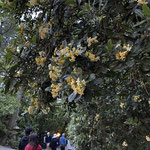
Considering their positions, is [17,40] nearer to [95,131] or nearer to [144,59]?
[144,59]

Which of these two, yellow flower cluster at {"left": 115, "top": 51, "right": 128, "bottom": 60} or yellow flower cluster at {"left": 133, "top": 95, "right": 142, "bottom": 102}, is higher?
yellow flower cluster at {"left": 115, "top": 51, "right": 128, "bottom": 60}

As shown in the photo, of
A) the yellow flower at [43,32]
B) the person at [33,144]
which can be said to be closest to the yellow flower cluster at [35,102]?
the yellow flower at [43,32]

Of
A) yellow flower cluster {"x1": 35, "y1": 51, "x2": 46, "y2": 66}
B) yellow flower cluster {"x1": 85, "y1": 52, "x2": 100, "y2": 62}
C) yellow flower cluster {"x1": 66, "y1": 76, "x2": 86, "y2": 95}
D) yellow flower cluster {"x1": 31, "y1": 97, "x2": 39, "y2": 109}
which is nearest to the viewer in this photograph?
yellow flower cluster {"x1": 66, "y1": 76, "x2": 86, "y2": 95}

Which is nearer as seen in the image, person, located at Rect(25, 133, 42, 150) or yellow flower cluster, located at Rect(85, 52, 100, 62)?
yellow flower cluster, located at Rect(85, 52, 100, 62)

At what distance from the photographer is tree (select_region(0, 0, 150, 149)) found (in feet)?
4.14

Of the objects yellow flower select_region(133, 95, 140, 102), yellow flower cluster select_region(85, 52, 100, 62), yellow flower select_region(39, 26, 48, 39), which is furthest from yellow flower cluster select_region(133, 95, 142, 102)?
yellow flower select_region(39, 26, 48, 39)

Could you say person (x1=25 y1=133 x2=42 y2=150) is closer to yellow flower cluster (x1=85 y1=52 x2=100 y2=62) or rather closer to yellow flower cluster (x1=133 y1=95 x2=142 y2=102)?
yellow flower cluster (x1=133 y1=95 x2=142 y2=102)

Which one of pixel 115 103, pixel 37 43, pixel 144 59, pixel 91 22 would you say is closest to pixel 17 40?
pixel 37 43

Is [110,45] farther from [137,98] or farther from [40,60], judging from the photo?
[137,98]

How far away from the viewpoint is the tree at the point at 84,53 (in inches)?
Answer: 49.7

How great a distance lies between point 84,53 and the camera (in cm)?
139

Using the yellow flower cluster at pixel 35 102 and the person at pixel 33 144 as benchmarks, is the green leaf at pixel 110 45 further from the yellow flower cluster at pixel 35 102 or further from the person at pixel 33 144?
the person at pixel 33 144

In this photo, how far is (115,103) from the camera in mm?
2799

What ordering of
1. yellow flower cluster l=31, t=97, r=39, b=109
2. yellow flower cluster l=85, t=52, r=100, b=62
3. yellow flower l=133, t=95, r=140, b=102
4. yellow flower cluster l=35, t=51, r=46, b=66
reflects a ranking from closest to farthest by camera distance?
1. yellow flower cluster l=85, t=52, r=100, b=62
2. yellow flower cluster l=35, t=51, r=46, b=66
3. yellow flower cluster l=31, t=97, r=39, b=109
4. yellow flower l=133, t=95, r=140, b=102
